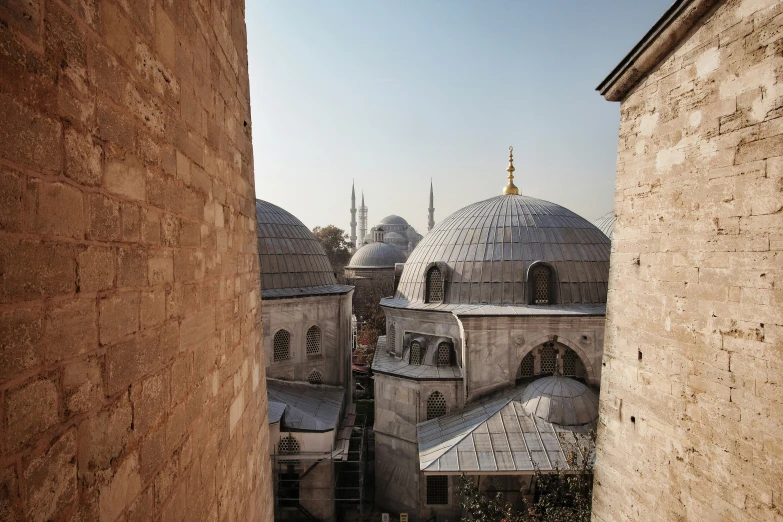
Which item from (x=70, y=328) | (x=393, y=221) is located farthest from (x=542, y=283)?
(x=393, y=221)

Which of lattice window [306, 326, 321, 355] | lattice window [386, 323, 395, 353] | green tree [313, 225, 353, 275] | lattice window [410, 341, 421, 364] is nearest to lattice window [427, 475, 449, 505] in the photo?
lattice window [410, 341, 421, 364]

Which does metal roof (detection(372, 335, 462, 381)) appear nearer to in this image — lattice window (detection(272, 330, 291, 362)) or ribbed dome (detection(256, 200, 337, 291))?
lattice window (detection(272, 330, 291, 362))

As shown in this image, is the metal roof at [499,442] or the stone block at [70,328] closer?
the stone block at [70,328]

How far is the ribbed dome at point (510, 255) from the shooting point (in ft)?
43.1

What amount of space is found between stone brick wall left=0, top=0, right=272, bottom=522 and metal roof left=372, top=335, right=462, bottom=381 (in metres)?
9.92

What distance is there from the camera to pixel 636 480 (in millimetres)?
4418

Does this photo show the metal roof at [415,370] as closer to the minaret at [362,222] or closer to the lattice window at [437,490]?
the lattice window at [437,490]

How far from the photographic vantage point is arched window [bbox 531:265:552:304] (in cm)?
1305

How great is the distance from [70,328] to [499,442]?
10349 millimetres

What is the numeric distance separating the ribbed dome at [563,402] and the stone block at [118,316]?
10685 millimetres

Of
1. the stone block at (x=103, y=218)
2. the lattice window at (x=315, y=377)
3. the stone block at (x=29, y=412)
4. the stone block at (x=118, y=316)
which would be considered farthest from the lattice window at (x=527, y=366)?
the stone block at (x=29, y=412)

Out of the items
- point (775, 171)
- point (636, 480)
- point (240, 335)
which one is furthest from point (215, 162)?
point (636, 480)

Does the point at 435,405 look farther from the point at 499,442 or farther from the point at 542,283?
the point at 542,283

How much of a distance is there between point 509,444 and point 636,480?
20.4 feet
